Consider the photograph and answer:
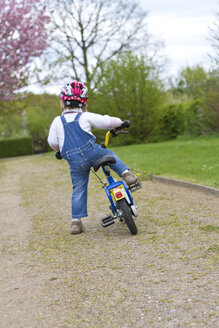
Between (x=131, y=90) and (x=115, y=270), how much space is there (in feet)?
63.0

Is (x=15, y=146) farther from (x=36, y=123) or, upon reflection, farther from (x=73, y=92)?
(x=73, y=92)

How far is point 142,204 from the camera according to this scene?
685cm

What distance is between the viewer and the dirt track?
291cm

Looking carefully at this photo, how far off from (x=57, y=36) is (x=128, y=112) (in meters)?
11.0

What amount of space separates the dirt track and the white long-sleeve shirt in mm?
1162

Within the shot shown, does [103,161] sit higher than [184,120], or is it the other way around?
[103,161]

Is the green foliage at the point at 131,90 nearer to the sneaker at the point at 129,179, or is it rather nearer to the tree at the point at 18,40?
the tree at the point at 18,40

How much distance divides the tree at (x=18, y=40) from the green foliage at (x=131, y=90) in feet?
13.2

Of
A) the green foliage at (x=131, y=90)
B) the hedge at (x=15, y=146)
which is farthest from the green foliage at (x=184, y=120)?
the hedge at (x=15, y=146)

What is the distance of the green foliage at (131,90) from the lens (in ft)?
73.3

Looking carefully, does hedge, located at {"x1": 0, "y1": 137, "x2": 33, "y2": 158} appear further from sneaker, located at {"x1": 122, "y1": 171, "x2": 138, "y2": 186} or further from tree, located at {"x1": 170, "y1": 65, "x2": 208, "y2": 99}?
sneaker, located at {"x1": 122, "y1": 171, "x2": 138, "y2": 186}

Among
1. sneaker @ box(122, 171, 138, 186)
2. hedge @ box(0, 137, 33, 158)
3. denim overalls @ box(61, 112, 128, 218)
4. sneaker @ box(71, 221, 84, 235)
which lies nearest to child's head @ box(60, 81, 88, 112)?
denim overalls @ box(61, 112, 128, 218)

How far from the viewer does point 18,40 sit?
747 inches

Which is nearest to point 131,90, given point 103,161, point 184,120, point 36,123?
point 184,120
